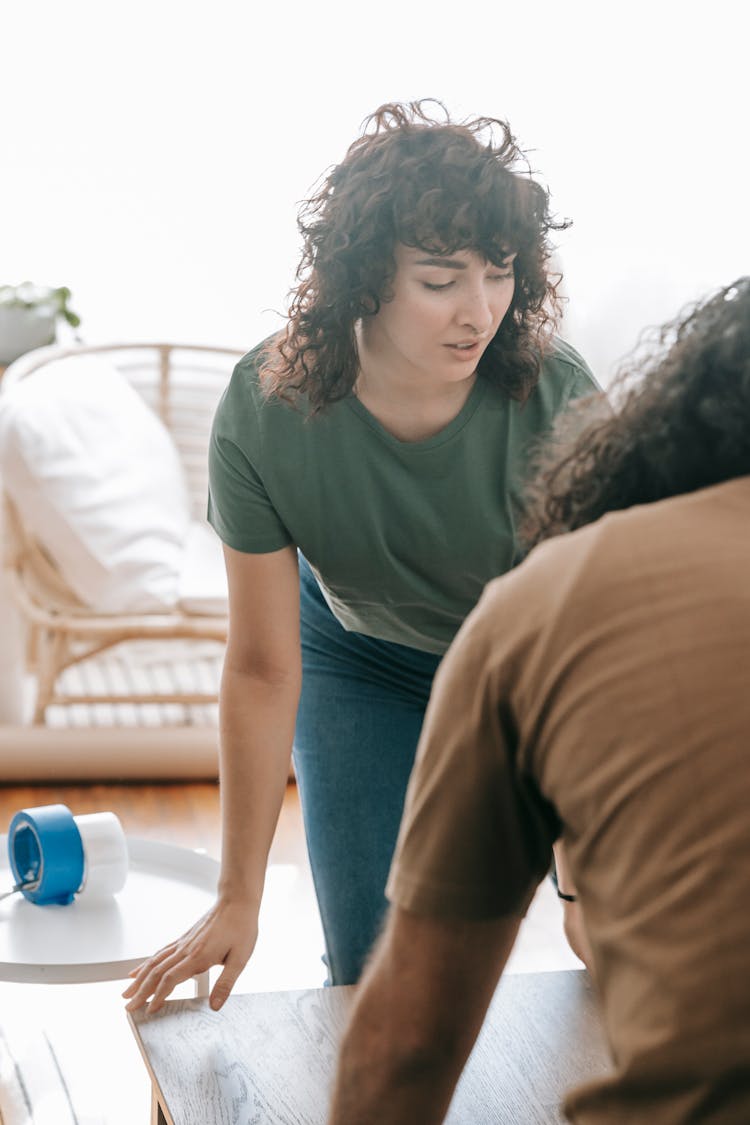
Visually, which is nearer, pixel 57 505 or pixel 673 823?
pixel 673 823

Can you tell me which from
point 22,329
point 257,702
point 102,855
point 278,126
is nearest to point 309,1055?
point 257,702

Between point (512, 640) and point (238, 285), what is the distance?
3.23 meters

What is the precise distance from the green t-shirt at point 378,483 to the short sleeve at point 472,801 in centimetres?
78

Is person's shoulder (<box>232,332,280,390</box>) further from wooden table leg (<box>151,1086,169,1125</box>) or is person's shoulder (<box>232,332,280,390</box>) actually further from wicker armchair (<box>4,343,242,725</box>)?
wicker armchair (<box>4,343,242,725</box>)

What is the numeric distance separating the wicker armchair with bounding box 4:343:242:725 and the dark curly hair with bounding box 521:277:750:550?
85.2 inches

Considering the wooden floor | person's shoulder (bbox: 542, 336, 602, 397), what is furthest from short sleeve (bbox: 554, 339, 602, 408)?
the wooden floor

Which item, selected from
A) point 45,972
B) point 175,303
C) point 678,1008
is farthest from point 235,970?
point 175,303

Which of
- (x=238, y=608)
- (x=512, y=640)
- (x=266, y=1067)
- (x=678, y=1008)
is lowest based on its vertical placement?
(x=266, y=1067)

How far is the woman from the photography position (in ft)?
4.44

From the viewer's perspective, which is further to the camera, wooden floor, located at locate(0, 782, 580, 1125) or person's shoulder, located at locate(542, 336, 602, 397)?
wooden floor, located at locate(0, 782, 580, 1125)

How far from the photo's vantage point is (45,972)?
1473 millimetres

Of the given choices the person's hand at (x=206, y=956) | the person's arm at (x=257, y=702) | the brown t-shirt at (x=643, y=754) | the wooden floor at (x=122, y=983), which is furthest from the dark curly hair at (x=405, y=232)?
the wooden floor at (x=122, y=983)

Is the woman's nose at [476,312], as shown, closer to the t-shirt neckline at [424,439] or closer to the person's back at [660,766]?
the t-shirt neckline at [424,439]

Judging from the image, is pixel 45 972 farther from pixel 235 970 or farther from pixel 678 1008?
pixel 678 1008
